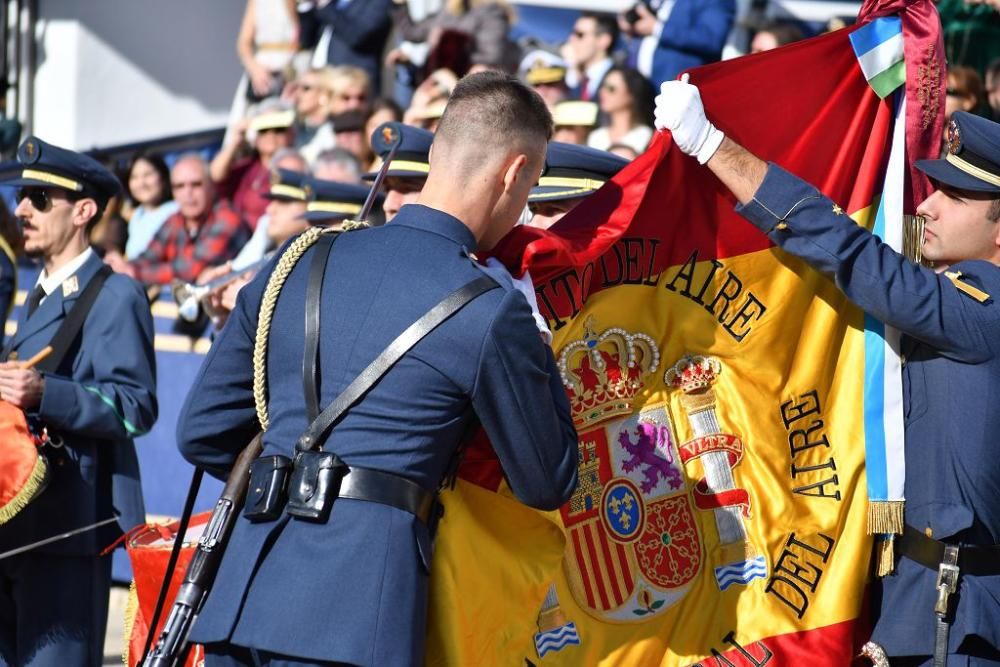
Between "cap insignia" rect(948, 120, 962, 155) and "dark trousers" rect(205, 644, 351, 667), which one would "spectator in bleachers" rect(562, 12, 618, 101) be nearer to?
"cap insignia" rect(948, 120, 962, 155)

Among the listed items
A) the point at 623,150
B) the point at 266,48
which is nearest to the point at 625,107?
the point at 623,150

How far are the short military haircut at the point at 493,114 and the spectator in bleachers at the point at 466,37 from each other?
6.00 metres

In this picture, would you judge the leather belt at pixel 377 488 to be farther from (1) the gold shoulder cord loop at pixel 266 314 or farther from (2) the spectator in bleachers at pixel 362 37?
(2) the spectator in bleachers at pixel 362 37

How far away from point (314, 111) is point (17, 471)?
542 centimetres

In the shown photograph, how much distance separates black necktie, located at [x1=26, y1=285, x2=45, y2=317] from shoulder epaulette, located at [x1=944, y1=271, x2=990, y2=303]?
2.95 metres

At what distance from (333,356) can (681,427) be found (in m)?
1.17

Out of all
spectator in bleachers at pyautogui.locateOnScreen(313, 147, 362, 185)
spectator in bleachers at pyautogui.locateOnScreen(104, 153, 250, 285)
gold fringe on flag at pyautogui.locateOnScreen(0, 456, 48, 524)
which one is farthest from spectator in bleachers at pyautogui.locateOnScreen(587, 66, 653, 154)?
gold fringe on flag at pyautogui.locateOnScreen(0, 456, 48, 524)

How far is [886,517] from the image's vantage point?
3.69 metres

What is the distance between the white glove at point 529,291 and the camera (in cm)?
319

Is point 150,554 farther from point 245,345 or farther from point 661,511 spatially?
point 661,511

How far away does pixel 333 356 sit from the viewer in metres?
2.98

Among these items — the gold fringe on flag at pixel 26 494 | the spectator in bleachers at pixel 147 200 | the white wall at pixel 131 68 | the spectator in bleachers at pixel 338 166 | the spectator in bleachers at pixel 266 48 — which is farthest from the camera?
the white wall at pixel 131 68

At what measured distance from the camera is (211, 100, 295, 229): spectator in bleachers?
903 cm

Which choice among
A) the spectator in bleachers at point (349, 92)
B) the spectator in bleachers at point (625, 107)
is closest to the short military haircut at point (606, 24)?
the spectator in bleachers at point (625, 107)
